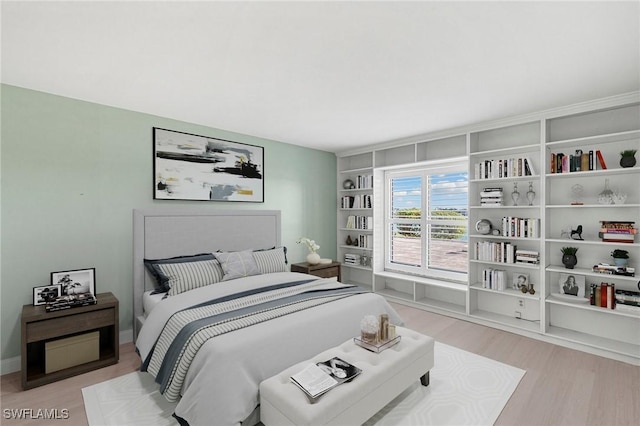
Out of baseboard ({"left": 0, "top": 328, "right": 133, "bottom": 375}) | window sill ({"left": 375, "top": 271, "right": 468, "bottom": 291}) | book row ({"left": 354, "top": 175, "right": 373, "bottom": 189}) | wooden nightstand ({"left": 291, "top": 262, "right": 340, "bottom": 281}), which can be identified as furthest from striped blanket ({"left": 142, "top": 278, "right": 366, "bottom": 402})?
book row ({"left": 354, "top": 175, "right": 373, "bottom": 189})

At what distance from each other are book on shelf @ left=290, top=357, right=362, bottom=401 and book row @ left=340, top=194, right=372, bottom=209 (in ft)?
11.2

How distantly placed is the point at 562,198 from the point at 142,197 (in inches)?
181

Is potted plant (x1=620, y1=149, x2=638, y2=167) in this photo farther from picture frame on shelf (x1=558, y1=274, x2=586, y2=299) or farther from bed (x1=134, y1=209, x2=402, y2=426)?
bed (x1=134, y1=209, x2=402, y2=426)

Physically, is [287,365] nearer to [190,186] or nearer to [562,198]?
[190,186]

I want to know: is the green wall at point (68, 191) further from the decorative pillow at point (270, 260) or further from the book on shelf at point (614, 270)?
the book on shelf at point (614, 270)

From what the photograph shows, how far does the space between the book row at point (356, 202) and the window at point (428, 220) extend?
0.33 meters

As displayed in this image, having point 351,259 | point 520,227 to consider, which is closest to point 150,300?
point 351,259

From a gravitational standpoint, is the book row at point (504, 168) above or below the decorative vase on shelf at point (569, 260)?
above

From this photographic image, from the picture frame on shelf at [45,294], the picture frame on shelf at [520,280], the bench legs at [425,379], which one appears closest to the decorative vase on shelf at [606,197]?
the picture frame on shelf at [520,280]

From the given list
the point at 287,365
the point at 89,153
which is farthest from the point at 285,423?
the point at 89,153

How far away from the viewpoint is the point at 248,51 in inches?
82.9

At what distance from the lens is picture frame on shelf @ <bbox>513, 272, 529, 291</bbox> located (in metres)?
3.67

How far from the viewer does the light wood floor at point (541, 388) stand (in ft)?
6.97

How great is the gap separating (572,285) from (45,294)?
510 centimetres
